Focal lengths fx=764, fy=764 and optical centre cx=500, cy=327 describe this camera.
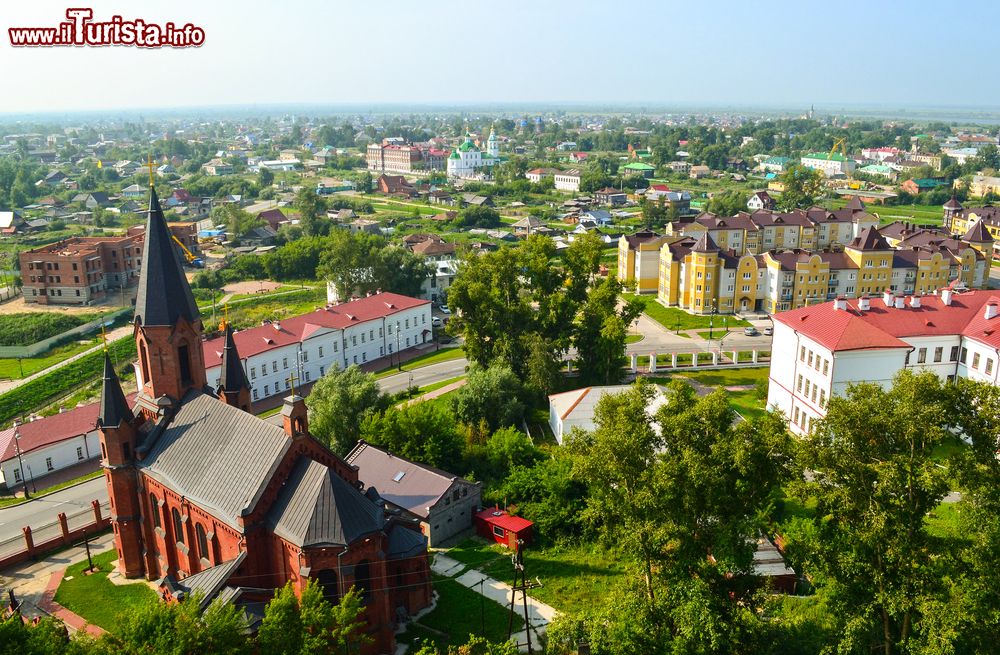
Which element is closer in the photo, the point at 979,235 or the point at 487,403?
the point at 487,403

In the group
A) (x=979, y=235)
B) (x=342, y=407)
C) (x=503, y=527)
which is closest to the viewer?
(x=503, y=527)

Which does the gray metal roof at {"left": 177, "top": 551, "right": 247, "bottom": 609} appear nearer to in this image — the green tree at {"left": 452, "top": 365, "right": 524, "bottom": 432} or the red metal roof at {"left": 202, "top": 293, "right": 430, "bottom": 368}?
the green tree at {"left": 452, "top": 365, "right": 524, "bottom": 432}

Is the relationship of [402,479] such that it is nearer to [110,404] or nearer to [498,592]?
[498,592]

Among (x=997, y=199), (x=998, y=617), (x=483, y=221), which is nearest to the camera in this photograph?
(x=998, y=617)

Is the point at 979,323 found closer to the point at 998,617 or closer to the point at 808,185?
the point at 998,617

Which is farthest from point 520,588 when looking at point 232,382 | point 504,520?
point 232,382

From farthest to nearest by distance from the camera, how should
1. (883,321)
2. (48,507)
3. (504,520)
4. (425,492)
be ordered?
(883,321), (48,507), (425,492), (504,520)

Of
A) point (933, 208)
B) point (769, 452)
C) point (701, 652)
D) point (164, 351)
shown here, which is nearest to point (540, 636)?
point (701, 652)
